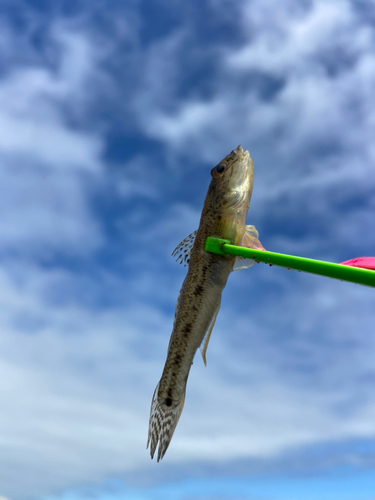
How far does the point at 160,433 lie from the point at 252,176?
5.84m

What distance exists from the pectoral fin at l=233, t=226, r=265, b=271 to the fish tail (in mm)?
3049

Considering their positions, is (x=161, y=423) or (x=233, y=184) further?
(x=233, y=184)

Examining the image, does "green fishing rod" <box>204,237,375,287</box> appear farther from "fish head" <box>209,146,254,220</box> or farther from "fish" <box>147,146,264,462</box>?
"fish head" <box>209,146,254,220</box>

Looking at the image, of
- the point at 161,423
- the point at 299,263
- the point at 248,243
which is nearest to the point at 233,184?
the point at 248,243

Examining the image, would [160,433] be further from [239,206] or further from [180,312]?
[239,206]

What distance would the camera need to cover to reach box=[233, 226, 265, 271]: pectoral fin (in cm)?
870

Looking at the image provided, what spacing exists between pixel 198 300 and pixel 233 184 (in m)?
2.63

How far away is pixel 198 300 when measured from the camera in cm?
905

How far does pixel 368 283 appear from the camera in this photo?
20.1 feet

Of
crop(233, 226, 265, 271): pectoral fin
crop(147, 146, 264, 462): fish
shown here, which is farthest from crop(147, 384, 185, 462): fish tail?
crop(233, 226, 265, 271): pectoral fin

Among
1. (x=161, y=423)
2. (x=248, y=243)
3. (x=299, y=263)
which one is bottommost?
(x=161, y=423)

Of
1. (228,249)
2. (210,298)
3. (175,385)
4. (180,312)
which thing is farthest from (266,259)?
(175,385)

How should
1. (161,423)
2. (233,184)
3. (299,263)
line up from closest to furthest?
(299,263), (161,423), (233,184)

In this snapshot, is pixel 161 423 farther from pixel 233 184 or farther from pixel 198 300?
pixel 233 184
